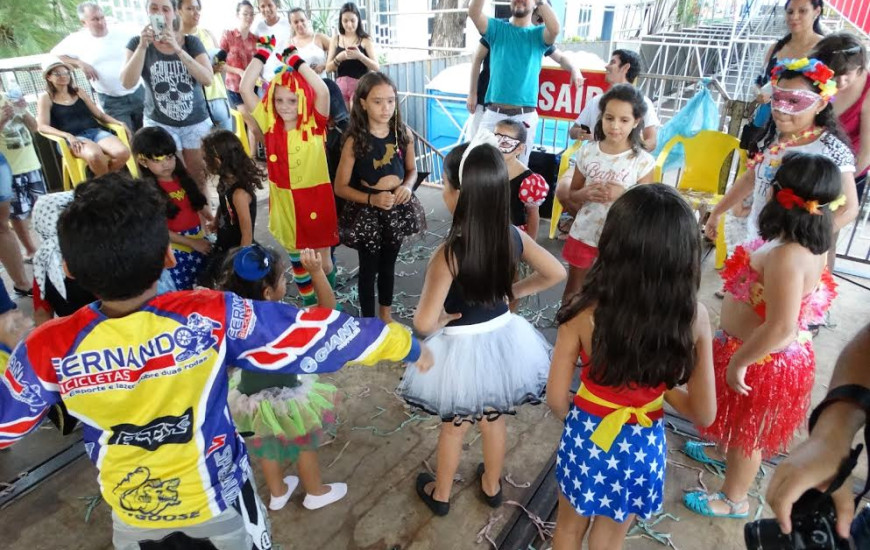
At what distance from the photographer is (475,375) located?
85.3 inches

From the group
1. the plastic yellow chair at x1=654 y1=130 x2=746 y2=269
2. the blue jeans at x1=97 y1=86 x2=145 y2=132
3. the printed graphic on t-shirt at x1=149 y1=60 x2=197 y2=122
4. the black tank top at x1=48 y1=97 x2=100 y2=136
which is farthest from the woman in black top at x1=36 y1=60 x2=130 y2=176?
the plastic yellow chair at x1=654 y1=130 x2=746 y2=269

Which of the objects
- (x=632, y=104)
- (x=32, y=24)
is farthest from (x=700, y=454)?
(x=32, y=24)

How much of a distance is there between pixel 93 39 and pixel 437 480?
5.14 meters

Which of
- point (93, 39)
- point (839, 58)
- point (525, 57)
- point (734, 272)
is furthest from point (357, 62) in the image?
point (734, 272)

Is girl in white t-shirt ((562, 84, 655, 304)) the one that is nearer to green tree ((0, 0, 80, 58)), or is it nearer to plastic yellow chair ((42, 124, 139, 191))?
plastic yellow chair ((42, 124, 139, 191))

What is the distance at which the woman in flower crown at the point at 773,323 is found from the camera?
6.01 feet

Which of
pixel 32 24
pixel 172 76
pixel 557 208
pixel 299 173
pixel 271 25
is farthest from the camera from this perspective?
pixel 32 24

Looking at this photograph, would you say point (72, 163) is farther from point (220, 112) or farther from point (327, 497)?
point (327, 497)

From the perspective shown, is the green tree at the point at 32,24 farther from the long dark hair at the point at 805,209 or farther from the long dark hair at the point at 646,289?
the long dark hair at the point at 805,209

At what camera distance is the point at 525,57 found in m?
4.68

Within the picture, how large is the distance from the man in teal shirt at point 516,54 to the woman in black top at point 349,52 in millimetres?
1344

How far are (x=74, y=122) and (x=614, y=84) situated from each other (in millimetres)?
4403

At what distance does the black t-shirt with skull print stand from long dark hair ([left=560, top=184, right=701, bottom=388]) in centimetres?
416

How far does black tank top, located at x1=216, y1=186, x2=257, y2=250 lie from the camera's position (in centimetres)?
Result: 332
